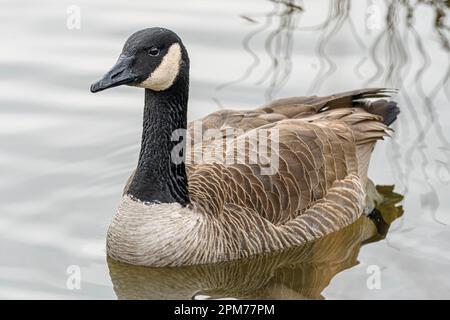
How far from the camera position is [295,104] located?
1124cm

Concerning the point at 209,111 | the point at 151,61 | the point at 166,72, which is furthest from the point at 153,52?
the point at 209,111

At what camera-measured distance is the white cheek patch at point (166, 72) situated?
372 inches

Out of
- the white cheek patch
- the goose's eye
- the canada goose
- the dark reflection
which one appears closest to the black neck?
the canada goose

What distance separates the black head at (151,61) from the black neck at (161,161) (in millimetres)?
196

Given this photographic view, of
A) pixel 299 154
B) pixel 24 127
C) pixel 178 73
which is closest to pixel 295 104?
pixel 299 154

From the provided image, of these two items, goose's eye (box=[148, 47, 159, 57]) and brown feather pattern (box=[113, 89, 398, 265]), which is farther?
brown feather pattern (box=[113, 89, 398, 265])

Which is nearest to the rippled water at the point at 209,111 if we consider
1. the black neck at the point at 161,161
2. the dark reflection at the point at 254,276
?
the dark reflection at the point at 254,276

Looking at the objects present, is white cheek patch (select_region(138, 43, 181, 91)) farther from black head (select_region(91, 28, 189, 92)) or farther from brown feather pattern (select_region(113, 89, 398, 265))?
brown feather pattern (select_region(113, 89, 398, 265))

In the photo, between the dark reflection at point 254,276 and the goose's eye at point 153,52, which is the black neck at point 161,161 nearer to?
the goose's eye at point 153,52

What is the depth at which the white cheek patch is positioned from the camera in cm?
945

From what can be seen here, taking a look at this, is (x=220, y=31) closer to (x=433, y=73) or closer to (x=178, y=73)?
(x=433, y=73)

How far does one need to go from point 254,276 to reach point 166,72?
192 cm

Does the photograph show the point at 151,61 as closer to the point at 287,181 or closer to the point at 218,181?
the point at 218,181

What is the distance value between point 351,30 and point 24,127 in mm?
4188
